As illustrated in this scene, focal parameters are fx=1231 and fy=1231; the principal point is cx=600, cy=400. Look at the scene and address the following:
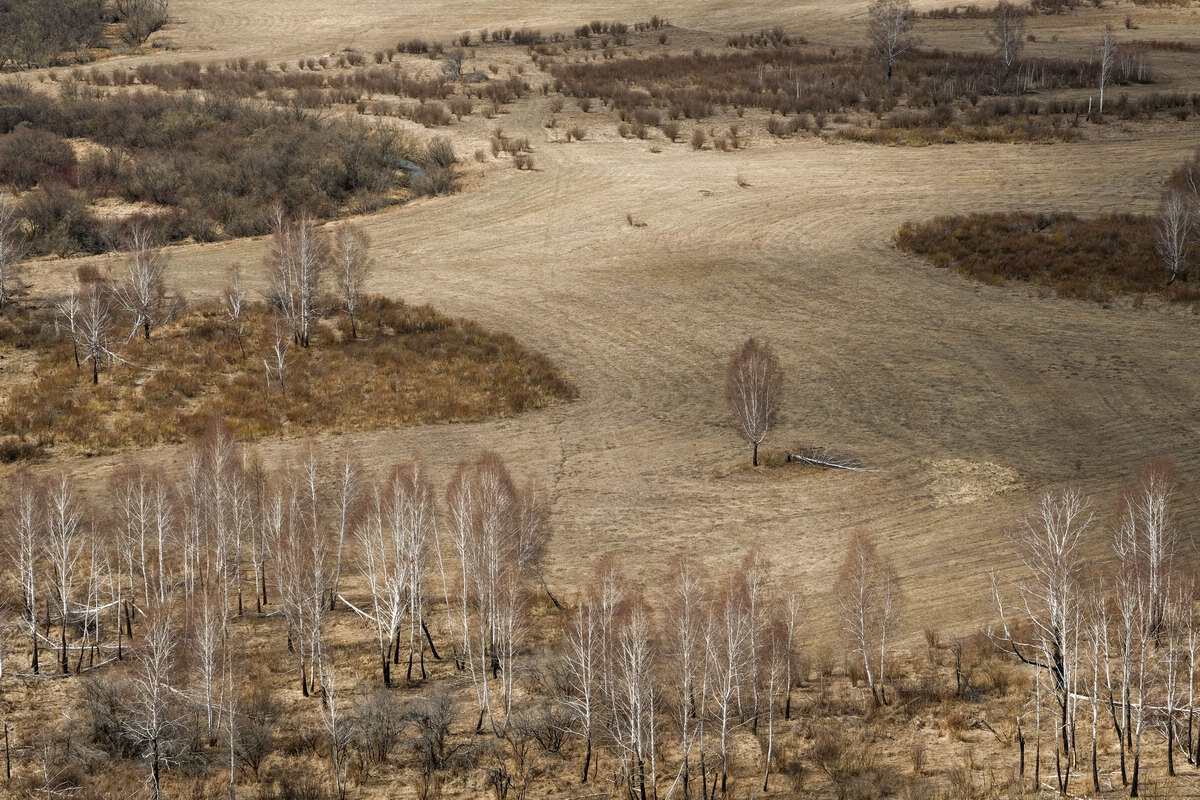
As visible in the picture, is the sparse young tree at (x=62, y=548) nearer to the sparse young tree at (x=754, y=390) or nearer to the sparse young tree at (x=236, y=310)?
the sparse young tree at (x=236, y=310)

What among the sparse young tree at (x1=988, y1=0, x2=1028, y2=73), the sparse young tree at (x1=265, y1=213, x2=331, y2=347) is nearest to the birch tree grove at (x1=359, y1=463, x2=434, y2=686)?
the sparse young tree at (x1=265, y1=213, x2=331, y2=347)

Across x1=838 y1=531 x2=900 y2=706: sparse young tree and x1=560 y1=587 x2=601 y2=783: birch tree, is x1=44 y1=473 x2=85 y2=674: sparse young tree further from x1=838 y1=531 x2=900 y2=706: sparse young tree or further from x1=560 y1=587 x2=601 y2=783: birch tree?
x1=838 y1=531 x2=900 y2=706: sparse young tree

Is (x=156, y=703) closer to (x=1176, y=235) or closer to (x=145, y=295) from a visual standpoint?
(x=145, y=295)

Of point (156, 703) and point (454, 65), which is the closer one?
point (156, 703)

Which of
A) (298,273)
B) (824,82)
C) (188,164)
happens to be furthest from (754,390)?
(824,82)

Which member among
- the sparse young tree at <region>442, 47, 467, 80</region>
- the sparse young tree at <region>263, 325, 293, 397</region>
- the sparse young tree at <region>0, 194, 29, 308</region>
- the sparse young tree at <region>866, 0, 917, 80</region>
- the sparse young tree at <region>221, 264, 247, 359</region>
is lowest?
the sparse young tree at <region>263, 325, 293, 397</region>

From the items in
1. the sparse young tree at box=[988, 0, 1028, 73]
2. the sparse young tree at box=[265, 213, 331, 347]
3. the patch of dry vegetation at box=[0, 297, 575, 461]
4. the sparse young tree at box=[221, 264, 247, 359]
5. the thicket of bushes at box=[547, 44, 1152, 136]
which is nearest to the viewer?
the patch of dry vegetation at box=[0, 297, 575, 461]

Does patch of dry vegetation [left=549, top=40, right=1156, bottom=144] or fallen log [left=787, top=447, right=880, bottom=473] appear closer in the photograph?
fallen log [left=787, top=447, right=880, bottom=473]
